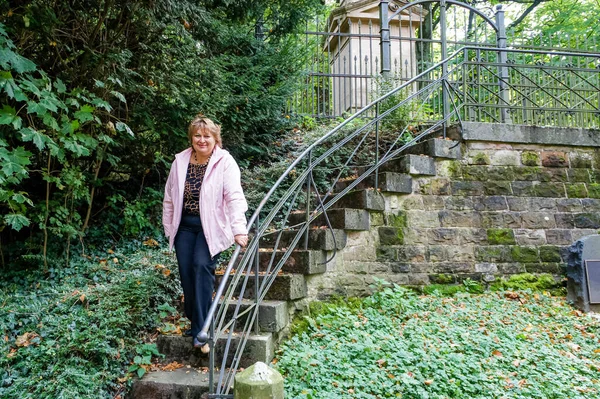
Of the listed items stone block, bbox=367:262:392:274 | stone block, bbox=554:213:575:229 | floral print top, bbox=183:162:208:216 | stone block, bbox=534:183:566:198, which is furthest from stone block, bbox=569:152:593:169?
floral print top, bbox=183:162:208:216

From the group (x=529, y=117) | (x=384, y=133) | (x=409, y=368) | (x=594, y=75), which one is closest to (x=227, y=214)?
(x=409, y=368)

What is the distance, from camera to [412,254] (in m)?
5.14

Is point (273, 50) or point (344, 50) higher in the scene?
point (344, 50)

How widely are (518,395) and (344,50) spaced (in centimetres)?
783

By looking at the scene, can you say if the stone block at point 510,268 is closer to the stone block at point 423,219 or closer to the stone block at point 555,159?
the stone block at point 423,219

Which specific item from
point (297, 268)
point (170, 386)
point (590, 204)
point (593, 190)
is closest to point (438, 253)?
point (297, 268)

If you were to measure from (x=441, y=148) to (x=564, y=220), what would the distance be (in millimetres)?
1922

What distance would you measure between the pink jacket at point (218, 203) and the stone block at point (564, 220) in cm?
447

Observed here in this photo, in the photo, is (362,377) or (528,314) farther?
(528,314)

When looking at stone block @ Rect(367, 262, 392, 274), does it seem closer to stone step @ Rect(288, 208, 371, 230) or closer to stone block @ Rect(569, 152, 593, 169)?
stone step @ Rect(288, 208, 371, 230)

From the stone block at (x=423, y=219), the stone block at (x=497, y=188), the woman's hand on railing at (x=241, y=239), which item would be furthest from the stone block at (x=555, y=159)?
the woman's hand on railing at (x=241, y=239)

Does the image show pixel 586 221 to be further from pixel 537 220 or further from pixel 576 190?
pixel 537 220

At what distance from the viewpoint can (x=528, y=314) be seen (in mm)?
4742

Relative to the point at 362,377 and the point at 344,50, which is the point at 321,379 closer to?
the point at 362,377
